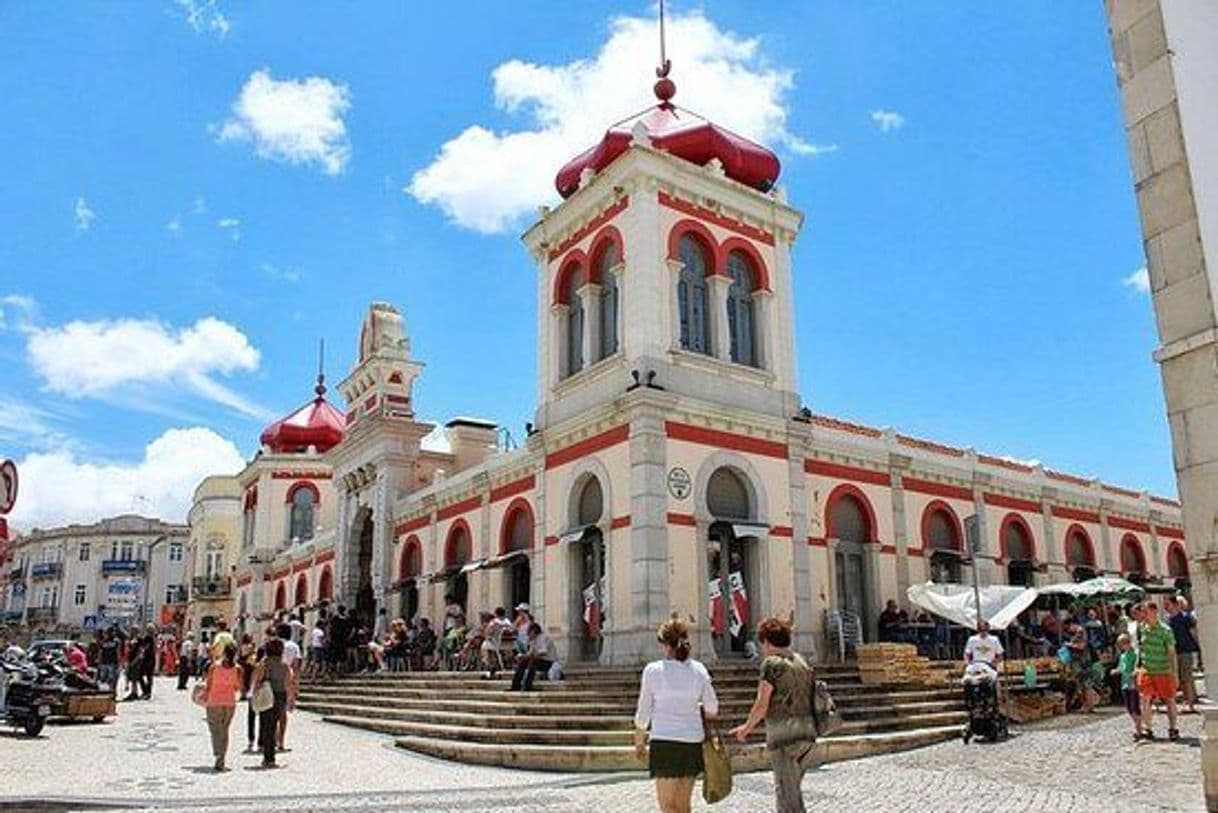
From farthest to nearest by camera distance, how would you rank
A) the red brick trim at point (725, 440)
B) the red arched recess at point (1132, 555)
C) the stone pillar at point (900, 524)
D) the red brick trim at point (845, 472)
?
the red arched recess at point (1132, 555) → the stone pillar at point (900, 524) → the red brick trim at point (845, 472) → the red brick trim at point (725, 440)

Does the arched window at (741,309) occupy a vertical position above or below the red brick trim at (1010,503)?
above

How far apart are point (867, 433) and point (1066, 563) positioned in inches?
325

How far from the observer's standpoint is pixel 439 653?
69.6 feet

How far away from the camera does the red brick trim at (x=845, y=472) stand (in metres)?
19.9

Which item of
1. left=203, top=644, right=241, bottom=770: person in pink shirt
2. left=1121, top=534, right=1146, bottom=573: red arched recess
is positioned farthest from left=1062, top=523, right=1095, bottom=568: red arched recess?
left=203, top=644, right=241, bottom=770: person in pink shirt

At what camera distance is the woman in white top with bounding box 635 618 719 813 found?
6.34 meters

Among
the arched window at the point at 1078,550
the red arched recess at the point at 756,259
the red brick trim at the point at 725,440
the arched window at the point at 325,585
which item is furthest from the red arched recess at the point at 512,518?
the arched window at the point at 1078,550

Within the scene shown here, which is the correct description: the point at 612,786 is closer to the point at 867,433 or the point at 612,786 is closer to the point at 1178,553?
the point at 867,433

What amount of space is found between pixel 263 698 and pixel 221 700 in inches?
19.7

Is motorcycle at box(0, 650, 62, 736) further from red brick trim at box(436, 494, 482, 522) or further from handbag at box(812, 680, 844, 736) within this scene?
handbag at box(812, 680, 844, 736)

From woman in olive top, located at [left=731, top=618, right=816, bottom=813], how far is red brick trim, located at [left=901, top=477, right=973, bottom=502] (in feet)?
51.5

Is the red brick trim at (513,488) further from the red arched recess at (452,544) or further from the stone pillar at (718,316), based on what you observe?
the stone pillar at (718,316)

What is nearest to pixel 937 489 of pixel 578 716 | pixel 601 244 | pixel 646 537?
pixel 646 537

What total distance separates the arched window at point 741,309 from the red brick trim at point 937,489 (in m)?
5.01
